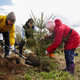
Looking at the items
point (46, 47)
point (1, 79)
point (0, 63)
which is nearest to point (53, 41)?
point (46, 47)

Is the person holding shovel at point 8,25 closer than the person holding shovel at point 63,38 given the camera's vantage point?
No

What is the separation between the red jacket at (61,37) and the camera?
2.50 m

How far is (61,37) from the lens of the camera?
2.53 meters

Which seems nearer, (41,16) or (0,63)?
(41,16)

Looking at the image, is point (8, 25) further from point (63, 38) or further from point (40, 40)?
point (63, 38)

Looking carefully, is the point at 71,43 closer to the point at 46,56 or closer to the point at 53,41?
the point at 53,41

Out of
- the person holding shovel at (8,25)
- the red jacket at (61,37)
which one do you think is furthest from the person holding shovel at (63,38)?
the person holding shovel at (8,25)

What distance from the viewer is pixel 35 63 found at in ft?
9.36

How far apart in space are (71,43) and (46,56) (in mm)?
952

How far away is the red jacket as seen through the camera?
250 centimetres

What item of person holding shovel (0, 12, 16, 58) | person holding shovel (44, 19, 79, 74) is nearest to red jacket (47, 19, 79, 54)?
person holding shovel (44, 19, 79, 74)

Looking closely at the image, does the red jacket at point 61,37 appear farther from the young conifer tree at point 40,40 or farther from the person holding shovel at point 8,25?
the person holding shovel at point 8,25

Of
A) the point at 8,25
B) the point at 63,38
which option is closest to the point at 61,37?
the point at 63,38

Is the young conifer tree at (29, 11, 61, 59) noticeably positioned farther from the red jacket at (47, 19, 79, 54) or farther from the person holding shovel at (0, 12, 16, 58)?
the person holding shovel at (0, 12, 16, 58)
